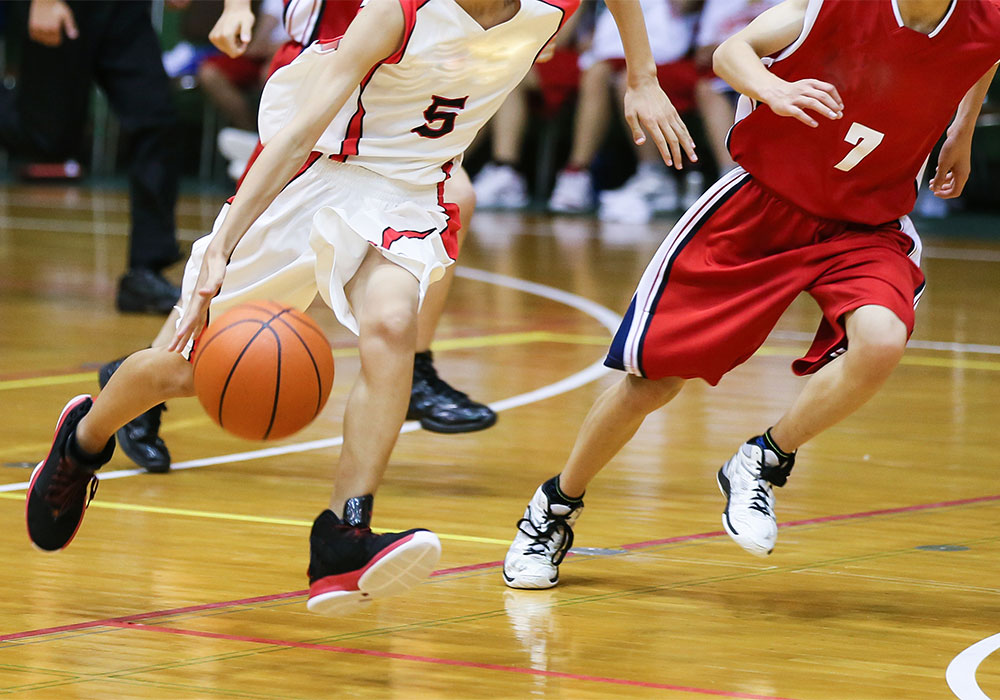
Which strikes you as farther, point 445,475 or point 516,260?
point 516,260

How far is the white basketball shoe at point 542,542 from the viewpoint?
10.8 ft

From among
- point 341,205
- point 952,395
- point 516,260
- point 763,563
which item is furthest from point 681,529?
point 516,260

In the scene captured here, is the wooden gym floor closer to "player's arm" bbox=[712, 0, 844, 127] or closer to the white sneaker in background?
"player's arm" bbox=[712, 0, 844, 127]

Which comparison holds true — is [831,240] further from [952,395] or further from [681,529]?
[952,395]

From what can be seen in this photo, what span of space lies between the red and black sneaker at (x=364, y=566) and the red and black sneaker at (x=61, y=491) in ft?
2.43

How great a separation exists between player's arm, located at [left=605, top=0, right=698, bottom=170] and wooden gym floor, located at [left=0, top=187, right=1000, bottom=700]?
851 millimetres

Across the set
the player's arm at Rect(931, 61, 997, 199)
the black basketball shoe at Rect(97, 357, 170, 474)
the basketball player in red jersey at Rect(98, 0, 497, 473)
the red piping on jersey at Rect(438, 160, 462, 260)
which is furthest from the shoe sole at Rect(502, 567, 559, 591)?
the black basketball shoe at Rect(97, 357, 170, 474)

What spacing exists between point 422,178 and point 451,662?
118cm

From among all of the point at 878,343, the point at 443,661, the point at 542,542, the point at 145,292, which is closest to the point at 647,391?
the point at 542,542

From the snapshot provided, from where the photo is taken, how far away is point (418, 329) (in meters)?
4.40

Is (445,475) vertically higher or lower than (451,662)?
lower

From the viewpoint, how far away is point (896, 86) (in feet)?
10.9

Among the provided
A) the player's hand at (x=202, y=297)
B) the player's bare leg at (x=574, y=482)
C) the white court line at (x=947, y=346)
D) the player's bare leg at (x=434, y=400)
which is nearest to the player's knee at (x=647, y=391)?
the player's bare leg at (x=574, y=482)

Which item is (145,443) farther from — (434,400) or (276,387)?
(276,387)
